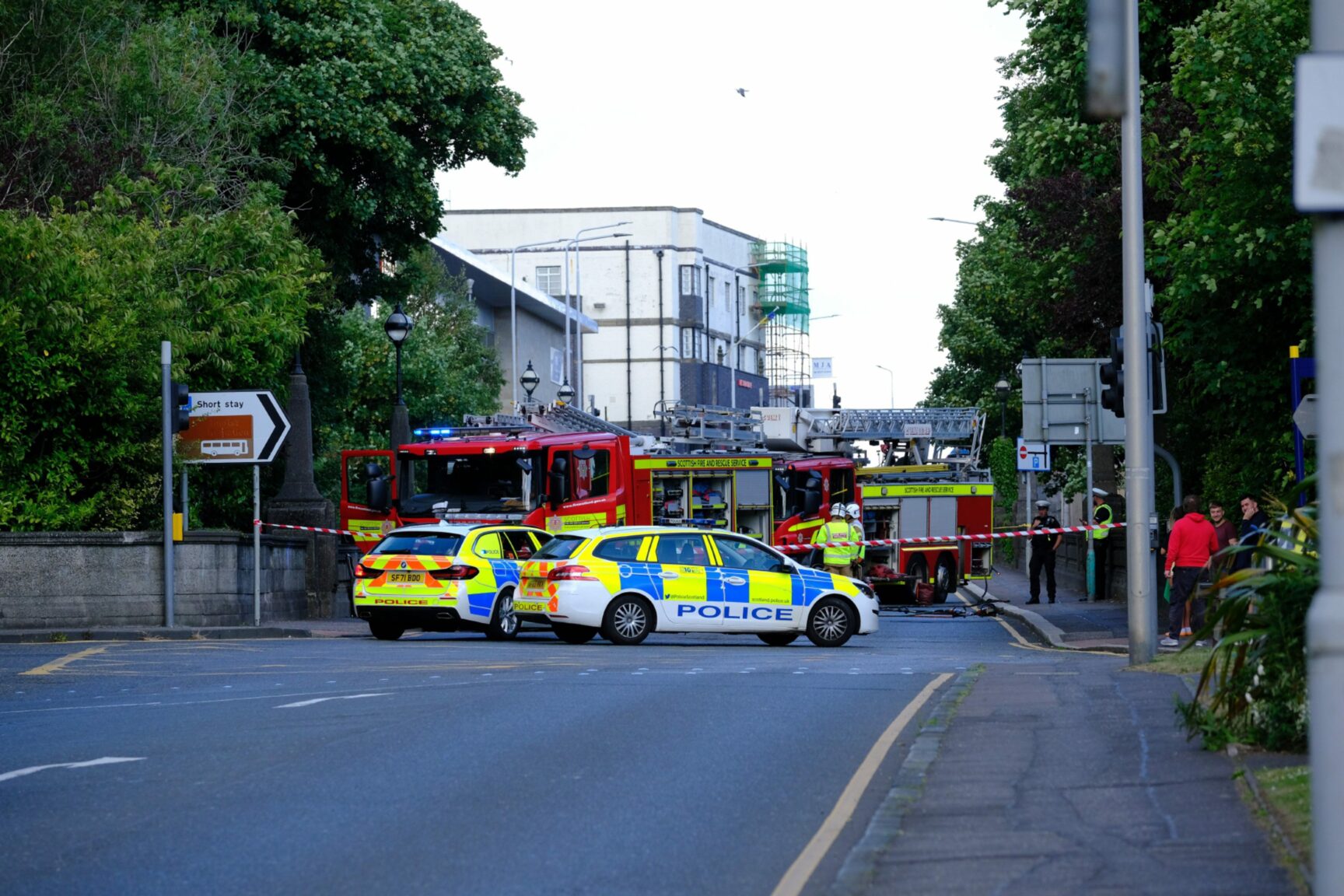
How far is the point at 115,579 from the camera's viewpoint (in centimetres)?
2514

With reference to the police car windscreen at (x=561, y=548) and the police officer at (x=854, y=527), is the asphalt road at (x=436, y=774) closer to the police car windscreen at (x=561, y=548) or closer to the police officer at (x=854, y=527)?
the police car windscreen at (x=561, y=548)

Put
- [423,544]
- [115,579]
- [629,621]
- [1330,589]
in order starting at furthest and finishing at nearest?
[115,579]
[423,544]
[629,621]
[1330,589]

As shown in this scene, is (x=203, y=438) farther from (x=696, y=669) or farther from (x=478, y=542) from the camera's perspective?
(x=696, y=669)

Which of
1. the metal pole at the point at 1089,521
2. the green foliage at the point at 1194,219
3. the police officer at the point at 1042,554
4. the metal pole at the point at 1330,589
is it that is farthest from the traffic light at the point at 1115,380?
the police officer at the point at 1042,554

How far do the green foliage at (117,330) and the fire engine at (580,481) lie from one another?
267 centimetres

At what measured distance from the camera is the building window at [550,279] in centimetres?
9394

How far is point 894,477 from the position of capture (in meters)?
38.7

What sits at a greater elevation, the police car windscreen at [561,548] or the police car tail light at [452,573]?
the police car windscreen at [561,548]

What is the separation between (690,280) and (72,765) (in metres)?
85.3

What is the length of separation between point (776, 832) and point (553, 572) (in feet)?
47.1

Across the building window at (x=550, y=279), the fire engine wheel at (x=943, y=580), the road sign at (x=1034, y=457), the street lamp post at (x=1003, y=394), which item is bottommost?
the fire engine wheel at (x=943, y=580)

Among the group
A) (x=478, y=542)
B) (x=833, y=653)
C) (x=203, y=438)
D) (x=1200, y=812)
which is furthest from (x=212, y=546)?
(x=1200, y=812)

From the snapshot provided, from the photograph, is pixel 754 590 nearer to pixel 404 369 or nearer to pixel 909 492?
pixel 909 492

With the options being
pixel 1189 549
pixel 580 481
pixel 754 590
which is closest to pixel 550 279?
pixel 580 481
